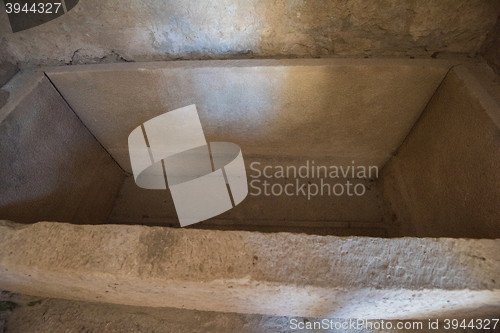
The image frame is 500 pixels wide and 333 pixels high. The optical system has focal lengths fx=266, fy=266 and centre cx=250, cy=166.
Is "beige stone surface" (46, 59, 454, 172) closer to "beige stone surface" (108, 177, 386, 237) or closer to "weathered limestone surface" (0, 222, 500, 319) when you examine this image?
→ "beige stone surface" (108, 177, 386, 237)

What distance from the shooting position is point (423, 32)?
5.82 ft

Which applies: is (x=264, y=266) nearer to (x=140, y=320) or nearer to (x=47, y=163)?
(x=140, y=320)

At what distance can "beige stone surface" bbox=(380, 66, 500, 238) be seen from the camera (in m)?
1.45

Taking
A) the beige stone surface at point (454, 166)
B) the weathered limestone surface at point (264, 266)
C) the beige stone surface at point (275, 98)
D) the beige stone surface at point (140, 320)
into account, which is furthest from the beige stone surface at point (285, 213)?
the weathered limestone surface at point (264, 266)

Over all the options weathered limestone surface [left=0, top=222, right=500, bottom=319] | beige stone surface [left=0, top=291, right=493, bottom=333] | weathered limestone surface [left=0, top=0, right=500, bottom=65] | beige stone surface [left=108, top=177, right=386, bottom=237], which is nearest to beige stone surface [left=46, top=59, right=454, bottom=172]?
weathered limestone surface [left=0, top=0, right=500, bottom=65]

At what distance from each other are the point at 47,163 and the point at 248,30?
1720 mm

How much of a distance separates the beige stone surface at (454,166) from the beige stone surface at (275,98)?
0.16 m

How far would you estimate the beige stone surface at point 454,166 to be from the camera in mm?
1449

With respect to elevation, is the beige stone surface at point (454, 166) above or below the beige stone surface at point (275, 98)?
below

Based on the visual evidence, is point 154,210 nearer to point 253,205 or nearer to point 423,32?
point 253,205

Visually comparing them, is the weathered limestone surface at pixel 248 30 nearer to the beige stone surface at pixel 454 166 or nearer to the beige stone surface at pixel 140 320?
the beige stone surface at pixel 454 166

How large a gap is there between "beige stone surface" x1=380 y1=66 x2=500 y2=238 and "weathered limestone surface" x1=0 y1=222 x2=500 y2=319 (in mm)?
532

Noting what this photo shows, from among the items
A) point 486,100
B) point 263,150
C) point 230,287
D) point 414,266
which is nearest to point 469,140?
point 486,100

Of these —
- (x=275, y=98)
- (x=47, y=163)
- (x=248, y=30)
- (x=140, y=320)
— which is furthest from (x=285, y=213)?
(x=47, y=163)
